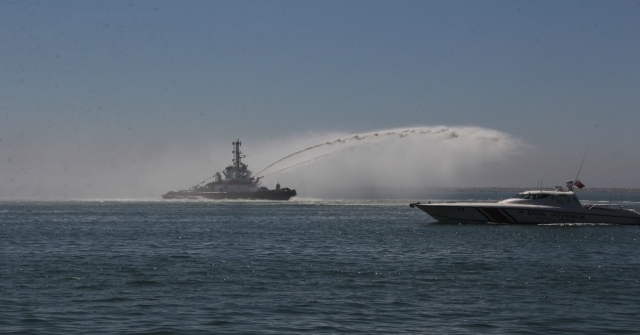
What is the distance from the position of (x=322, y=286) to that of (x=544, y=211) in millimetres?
43266

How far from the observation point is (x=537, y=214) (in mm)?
68625

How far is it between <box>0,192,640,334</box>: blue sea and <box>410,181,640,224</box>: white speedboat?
39.4 ft

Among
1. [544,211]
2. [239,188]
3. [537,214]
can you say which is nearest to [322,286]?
[537,214]

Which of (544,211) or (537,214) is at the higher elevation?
(544,211)

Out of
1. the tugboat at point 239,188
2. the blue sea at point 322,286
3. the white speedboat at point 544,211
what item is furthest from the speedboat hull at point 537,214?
the tugboat at point 239,188

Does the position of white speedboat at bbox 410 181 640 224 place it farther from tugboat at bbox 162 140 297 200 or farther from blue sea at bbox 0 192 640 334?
tugboat at bbox 162 140 297 200

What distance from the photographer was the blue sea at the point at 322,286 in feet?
75.6

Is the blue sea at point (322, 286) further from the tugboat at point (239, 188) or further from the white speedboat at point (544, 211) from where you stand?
the tugboat at point (239, 188)

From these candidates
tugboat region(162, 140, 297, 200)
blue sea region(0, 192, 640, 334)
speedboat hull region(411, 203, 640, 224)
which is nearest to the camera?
blue sea region(0, 192, 640, 334)

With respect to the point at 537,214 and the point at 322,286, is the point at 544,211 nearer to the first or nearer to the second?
the point at 537,214

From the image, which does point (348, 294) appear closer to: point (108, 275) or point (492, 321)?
point (492, 321)

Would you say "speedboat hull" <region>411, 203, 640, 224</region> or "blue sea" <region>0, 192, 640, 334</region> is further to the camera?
"speedboat hull" <region>411, 203, 640, 224</region>

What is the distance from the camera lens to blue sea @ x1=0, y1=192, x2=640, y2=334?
23047mm

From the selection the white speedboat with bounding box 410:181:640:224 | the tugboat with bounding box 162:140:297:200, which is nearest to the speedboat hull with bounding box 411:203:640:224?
the white speedboat with bounding box 410:181:640:224
